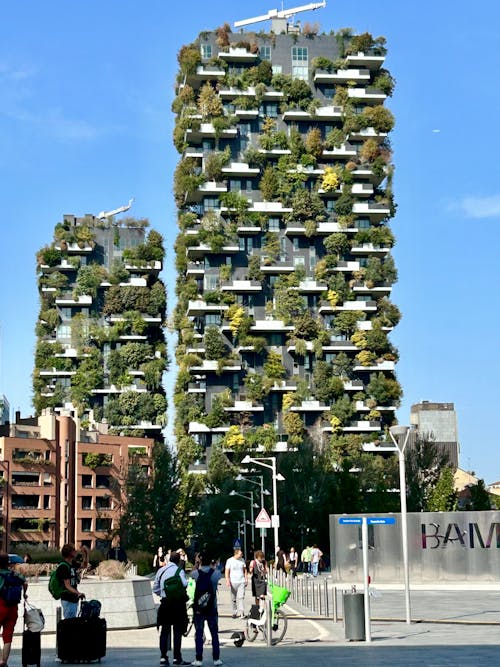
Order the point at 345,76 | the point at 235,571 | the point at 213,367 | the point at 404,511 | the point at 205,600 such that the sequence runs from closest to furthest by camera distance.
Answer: the point at 205,600 → the point at 235,571 → the point at 404,511 → the point at 213,367 → the point at 345,76

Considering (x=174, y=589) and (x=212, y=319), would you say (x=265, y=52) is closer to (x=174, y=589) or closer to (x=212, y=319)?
(x=212, y=319)

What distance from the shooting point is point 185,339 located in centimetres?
11550

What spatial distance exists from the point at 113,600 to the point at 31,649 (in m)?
8.48

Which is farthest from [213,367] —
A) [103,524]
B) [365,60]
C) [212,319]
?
[365,60]

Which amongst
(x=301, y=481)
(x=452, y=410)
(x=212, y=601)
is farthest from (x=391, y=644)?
(x=452, y=410)

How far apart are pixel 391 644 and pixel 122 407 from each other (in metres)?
105

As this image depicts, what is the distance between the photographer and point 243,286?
381ft

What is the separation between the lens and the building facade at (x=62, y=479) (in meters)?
119

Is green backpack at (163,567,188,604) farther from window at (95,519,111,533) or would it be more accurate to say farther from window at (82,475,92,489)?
window at (82,475,92,489)

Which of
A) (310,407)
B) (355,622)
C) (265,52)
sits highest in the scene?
(265,52)

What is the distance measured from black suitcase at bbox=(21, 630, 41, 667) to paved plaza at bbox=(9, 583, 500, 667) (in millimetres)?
1294

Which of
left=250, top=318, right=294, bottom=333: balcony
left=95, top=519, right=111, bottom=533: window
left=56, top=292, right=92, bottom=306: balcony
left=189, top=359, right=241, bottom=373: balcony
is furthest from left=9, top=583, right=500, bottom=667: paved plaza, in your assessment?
left=56, top=292, right=92, bottom=306: balcony

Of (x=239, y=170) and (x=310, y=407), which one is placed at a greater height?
(x=239, y=170)

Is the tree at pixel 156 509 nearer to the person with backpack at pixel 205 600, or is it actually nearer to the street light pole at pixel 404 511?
the street light pole at pixel 404 511
